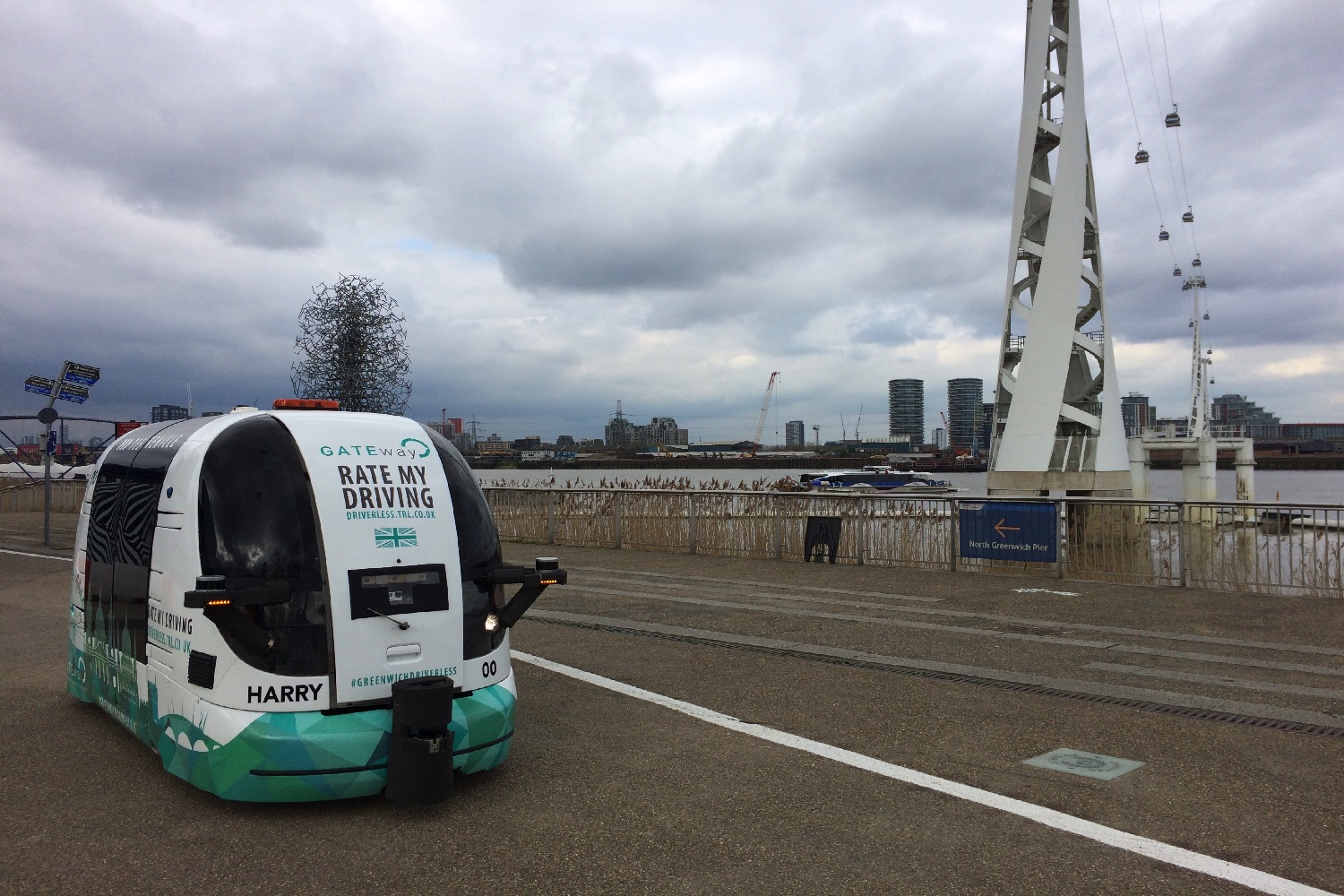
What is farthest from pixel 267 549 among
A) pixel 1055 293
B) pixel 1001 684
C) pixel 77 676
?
pixel 1055 293

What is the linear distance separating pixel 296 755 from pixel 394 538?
3.76 ft

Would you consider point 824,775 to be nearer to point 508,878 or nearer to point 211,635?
point 508,878

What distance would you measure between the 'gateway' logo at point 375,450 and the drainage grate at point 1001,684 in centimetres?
469

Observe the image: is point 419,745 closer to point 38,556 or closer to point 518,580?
point 518,580

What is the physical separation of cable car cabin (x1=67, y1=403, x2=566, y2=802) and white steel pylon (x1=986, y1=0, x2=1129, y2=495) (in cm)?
3164

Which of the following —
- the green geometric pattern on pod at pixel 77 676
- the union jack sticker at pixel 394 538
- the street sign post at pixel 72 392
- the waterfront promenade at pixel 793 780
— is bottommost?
the waterfront promenade at pixel 793 780

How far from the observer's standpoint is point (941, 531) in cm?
1567

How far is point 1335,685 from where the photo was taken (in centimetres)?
782

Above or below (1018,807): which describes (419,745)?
above

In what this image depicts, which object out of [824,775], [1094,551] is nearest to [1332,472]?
[1094,551]

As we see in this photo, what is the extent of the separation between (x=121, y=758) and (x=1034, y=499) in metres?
12.6

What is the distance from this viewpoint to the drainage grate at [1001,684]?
6.62 metres

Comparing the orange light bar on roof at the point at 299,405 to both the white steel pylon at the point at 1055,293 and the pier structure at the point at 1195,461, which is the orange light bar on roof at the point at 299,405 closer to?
the white steel pylon at the point at 1055,293

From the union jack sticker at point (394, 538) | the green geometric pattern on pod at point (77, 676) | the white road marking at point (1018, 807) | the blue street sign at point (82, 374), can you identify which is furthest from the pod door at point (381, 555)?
the blue street sign at point (82, 374)
